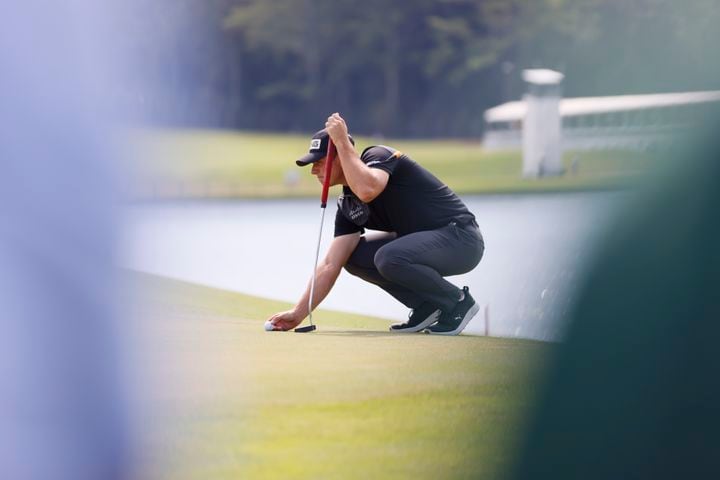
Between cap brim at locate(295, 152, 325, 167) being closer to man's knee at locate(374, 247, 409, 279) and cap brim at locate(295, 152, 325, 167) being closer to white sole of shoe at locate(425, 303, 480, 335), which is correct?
man's knee at locate(374, 247, 409, 279)

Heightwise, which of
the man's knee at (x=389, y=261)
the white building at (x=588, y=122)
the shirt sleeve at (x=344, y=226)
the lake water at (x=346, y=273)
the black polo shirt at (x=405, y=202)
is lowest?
the lake water at (x=346, y=273)

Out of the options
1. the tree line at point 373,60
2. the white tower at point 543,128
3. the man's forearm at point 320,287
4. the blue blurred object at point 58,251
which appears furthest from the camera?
the tree line at point 373,60

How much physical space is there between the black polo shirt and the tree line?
2538 centimetres

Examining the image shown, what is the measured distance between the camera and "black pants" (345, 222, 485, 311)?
12.4ft

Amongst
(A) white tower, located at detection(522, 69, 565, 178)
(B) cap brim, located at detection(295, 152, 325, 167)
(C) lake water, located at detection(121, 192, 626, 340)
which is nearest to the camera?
(C) lake water, located at detection(121, 192, 626, 340)

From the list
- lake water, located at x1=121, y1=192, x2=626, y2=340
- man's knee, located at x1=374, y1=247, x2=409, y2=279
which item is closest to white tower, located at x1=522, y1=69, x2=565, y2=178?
lake water, located at x1=121, y1=192, x2=626, y2=340

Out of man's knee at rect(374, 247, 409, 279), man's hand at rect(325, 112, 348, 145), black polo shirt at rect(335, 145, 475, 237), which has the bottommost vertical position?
man's knee at rect(374, 247, 409, 279)

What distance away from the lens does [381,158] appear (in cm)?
375

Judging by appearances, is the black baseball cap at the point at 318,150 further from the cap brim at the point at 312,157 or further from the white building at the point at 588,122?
the white building at the point at 588,122

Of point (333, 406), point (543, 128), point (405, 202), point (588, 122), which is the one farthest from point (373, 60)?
point (333, 406)

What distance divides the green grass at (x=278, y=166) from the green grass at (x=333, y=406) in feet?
39.1

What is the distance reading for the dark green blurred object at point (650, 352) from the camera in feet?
8.35

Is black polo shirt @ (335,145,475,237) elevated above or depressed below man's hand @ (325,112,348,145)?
below

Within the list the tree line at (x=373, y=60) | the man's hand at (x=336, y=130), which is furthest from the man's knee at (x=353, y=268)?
the tree line at (x=373, y=60)
